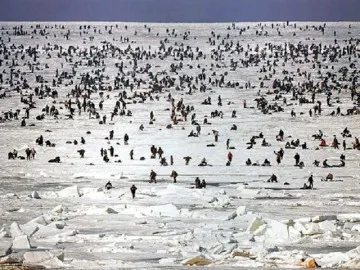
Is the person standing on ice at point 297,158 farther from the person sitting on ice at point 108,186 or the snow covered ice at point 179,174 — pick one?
the person sitting on ice at point 108,186

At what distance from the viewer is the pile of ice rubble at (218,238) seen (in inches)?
719

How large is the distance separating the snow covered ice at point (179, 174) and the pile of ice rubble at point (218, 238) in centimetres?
5

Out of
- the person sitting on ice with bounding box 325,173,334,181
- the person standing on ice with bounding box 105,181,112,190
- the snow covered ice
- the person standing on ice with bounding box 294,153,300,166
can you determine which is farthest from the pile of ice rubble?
the person standing on ice with bounding box 294,153,300,166

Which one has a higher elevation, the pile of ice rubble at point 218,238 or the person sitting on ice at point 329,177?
the person sitting on ice at point 329,177

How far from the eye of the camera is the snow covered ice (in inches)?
796

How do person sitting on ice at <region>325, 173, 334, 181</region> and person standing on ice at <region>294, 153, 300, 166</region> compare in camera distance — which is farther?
person standing on ice at <region>294, 153, 300, 166</region>

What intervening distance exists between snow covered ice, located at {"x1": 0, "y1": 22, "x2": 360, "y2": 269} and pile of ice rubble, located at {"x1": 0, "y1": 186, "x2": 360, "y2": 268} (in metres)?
0.05

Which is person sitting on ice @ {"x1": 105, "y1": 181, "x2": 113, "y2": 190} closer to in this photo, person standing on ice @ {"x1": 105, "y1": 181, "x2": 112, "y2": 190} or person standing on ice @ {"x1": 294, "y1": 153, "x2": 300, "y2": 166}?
person standing on ice @ {"x1": 105, "y1": 181, "x2": 112, "y2": 190}

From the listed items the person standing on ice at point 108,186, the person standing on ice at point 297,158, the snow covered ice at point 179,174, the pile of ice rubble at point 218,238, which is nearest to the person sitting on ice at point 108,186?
the person standing on ice at point 108,186

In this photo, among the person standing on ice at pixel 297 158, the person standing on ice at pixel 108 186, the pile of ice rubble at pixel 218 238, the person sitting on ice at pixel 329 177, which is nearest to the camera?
the pile of ice rubble at pixel 218 238

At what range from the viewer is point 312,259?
707 inches

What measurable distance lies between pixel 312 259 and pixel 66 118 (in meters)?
49.1

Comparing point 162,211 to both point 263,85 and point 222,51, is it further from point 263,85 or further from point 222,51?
point 222,51

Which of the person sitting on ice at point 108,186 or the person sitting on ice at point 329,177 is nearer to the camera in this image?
the person sitting on ice at point 108,186
